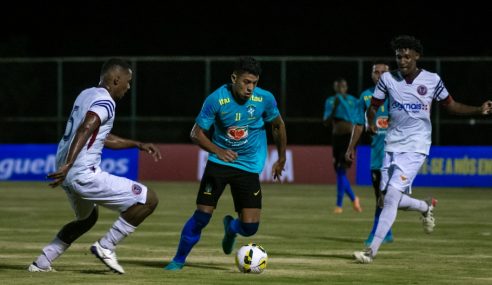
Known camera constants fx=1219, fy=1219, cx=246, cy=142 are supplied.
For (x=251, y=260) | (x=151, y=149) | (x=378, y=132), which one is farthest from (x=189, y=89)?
(x=151, y=149)

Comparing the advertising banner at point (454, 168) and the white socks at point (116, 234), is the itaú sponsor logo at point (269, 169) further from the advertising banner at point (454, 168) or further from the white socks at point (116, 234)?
the white socks at point (116, 234)

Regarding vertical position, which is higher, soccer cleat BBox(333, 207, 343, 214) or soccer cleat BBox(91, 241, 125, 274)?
soccer cleat BBox(91, 241, 125, 274)

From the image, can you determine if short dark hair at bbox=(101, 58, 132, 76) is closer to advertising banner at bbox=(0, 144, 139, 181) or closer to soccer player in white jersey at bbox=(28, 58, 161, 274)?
soccer player in white jersey at bbox=(28, 58, 161, 274)

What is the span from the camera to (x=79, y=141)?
1116 centimetres

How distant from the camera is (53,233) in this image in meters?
17.2

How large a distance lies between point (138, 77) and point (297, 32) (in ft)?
50.2

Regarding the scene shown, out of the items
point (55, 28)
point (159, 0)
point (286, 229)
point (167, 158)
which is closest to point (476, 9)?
point (159, 0)

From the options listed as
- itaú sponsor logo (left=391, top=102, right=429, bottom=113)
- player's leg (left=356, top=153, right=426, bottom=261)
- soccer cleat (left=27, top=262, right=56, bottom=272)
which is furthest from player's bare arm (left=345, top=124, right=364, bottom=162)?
soccer cleat (left=27, top=262, right=56, bottom=272)

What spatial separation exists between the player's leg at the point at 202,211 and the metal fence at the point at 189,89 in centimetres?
2005

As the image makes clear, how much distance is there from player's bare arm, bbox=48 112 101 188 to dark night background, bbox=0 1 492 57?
34119 mm

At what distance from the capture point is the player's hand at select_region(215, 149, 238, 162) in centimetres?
1205

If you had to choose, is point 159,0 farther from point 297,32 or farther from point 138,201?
point 138,201

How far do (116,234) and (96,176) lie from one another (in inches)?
26.0

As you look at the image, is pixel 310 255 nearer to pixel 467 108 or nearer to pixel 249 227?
pixel 249 227
